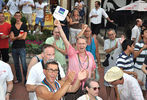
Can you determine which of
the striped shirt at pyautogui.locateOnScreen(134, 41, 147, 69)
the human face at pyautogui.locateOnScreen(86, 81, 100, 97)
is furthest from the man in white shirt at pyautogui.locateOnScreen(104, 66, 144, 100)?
the striped shirt at pyautogui.locateOnScreen(134, 41, 147, 69)

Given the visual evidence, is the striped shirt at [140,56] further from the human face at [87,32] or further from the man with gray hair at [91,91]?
the man with gray hair at [91,91]

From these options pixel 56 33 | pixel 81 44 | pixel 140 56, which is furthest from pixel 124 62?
pixel 56 33

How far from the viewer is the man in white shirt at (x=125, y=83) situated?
3.93 meters

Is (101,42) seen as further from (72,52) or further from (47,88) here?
(47,88)

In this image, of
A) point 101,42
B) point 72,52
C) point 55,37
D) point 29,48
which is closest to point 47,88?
point 72,52

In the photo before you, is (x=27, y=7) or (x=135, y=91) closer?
(x=135, y=91)

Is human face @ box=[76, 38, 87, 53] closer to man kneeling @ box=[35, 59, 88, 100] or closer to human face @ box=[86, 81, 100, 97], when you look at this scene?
human face @ box=[86, 81, 100, 97]

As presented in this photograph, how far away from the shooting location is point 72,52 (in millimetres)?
4852

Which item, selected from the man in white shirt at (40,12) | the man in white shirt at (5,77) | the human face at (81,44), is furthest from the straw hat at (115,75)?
the man in white shirt at (40,12)

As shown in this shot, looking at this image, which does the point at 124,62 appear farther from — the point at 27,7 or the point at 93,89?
the point at 27,7

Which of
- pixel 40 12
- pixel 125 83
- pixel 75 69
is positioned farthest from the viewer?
pixel 40 12

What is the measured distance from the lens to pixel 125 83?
4055 millimetres

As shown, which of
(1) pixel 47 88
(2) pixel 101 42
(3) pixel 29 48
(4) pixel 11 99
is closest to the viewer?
(1) pixel 47 88

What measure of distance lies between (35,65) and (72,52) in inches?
Answer: 35.0
